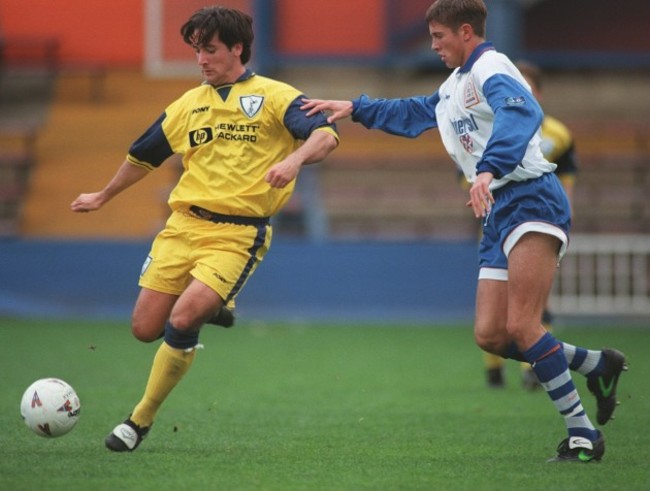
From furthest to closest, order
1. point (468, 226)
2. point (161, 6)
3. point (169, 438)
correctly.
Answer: point (161, 6) < point (468, 226) < point (169, 438)

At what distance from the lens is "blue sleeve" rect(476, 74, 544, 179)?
5.45m

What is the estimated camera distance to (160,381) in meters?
6.11

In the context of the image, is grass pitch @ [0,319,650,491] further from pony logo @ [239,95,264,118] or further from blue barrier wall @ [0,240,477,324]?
blue barrier wall @ [0,240,477,324]

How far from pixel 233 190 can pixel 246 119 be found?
0.37 m

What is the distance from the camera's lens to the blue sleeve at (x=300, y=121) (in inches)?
240

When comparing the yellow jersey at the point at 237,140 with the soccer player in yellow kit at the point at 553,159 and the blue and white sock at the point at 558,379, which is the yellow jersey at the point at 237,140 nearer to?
the blue and white sock at the point at 558,379

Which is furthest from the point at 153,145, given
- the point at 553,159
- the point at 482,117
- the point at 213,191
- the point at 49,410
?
the point at 553,159

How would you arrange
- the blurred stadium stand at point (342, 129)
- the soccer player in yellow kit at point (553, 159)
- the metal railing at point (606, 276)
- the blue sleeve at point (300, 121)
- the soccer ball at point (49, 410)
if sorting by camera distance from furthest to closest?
the blurred stadium stand at point (342, 129) < the metal railing at point (606, 276) < the soccer player in yellow kit at point (553, 159) < the blue sleeve at point (300, 121) < the soccer ball at point (49, 410)

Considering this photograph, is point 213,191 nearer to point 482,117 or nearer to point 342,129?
point 482,117

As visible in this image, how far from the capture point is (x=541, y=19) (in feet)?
68.7

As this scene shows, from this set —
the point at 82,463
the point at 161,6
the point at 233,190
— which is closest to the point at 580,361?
the point at 233,190

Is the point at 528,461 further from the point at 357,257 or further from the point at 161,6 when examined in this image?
the point at 161,6

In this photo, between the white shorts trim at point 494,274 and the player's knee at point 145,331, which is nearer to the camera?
the white shorts trim at point 494,274

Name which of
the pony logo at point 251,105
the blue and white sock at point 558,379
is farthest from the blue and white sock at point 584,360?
the pony logo at point 251,105
